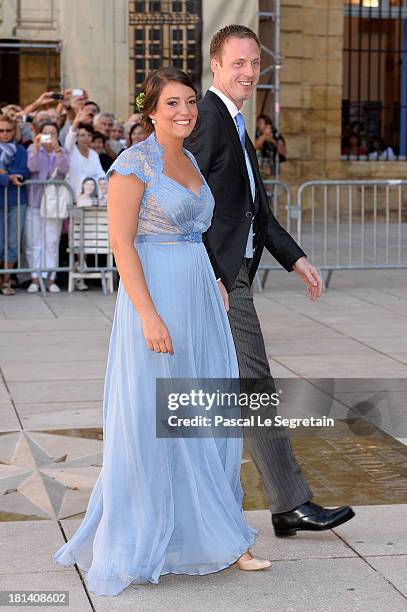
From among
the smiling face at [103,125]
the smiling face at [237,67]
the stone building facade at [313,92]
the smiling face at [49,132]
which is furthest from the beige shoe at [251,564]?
the stone building facade at [313,92]

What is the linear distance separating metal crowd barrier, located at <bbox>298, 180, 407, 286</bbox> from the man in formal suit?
778 cm

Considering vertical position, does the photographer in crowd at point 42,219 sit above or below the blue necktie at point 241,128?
below

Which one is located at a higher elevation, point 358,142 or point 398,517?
point 358,142

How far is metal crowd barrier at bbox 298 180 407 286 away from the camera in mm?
13383

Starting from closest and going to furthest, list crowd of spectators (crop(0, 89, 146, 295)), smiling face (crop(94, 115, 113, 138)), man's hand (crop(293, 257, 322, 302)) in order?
man's hand (crop(293, 257, 322, 302))
crowd of spectators (crop(0, 89, 146, 295))
smiling face (crop(94, 115, 113, 138))

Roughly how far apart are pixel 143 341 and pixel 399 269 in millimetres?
10261

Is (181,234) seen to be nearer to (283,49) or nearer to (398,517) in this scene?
(398,517)

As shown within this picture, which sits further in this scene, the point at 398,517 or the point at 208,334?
the point at 398,517

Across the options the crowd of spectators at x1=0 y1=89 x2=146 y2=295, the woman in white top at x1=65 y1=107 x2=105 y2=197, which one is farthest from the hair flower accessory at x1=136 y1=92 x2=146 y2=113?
the woman in white top at x1=65 y1=107 x2=105 y2=197

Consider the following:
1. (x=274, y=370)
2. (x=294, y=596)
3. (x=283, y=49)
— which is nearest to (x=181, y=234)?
(x=294, y=596)

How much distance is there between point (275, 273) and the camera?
47.1 feet

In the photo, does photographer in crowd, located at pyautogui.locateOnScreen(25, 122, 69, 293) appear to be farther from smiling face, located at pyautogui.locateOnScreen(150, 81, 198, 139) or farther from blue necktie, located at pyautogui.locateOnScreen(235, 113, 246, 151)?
smiling face, located at pyautogui.locateOnScreen(150, 81, 198, 139)

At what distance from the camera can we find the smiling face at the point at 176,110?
15.0 ft

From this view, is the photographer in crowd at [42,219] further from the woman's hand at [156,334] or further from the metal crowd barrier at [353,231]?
the woman's hand at [156,334]
